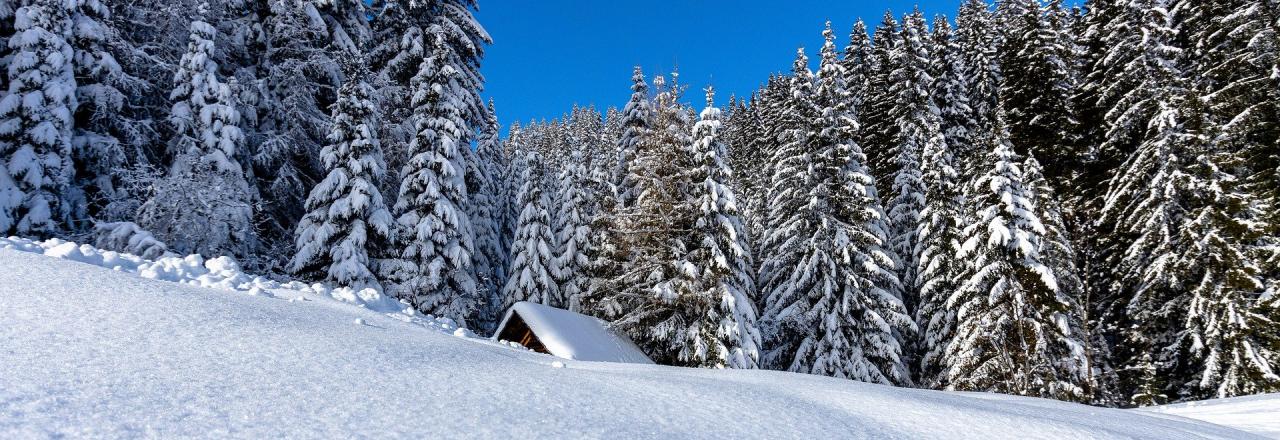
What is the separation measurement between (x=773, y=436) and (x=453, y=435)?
1.92 metres

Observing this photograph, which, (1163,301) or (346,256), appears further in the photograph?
(1163,301)

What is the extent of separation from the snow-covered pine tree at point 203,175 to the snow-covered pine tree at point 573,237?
13.7m

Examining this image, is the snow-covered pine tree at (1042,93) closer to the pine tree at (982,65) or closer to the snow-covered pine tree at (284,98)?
the pine tree at (982,65)

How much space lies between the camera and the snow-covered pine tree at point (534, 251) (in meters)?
27.9

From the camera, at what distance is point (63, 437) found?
2.33 m

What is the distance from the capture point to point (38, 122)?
14438 mm

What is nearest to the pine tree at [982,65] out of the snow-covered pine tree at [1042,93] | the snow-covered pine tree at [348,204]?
the snow-covered pine tree at [1042,93]

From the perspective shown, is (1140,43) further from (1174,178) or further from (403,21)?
(403,21)

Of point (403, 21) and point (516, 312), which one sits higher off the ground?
point (403, 21)

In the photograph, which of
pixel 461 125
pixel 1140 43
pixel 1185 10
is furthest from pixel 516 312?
pixel 1185 10

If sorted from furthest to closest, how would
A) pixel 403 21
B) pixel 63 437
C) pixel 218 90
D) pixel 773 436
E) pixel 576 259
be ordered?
pixel 576 259, pixel 403 21, pixel 218 90, pixel 773 436, pixel 63 437

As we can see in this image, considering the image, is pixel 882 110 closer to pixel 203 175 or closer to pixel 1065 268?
pixel 1065 268

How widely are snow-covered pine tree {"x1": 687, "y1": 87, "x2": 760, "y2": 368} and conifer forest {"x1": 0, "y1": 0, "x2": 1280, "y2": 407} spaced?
0.11m

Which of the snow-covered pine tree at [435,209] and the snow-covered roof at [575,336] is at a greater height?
the snow-covered pine tree at [435,209]
